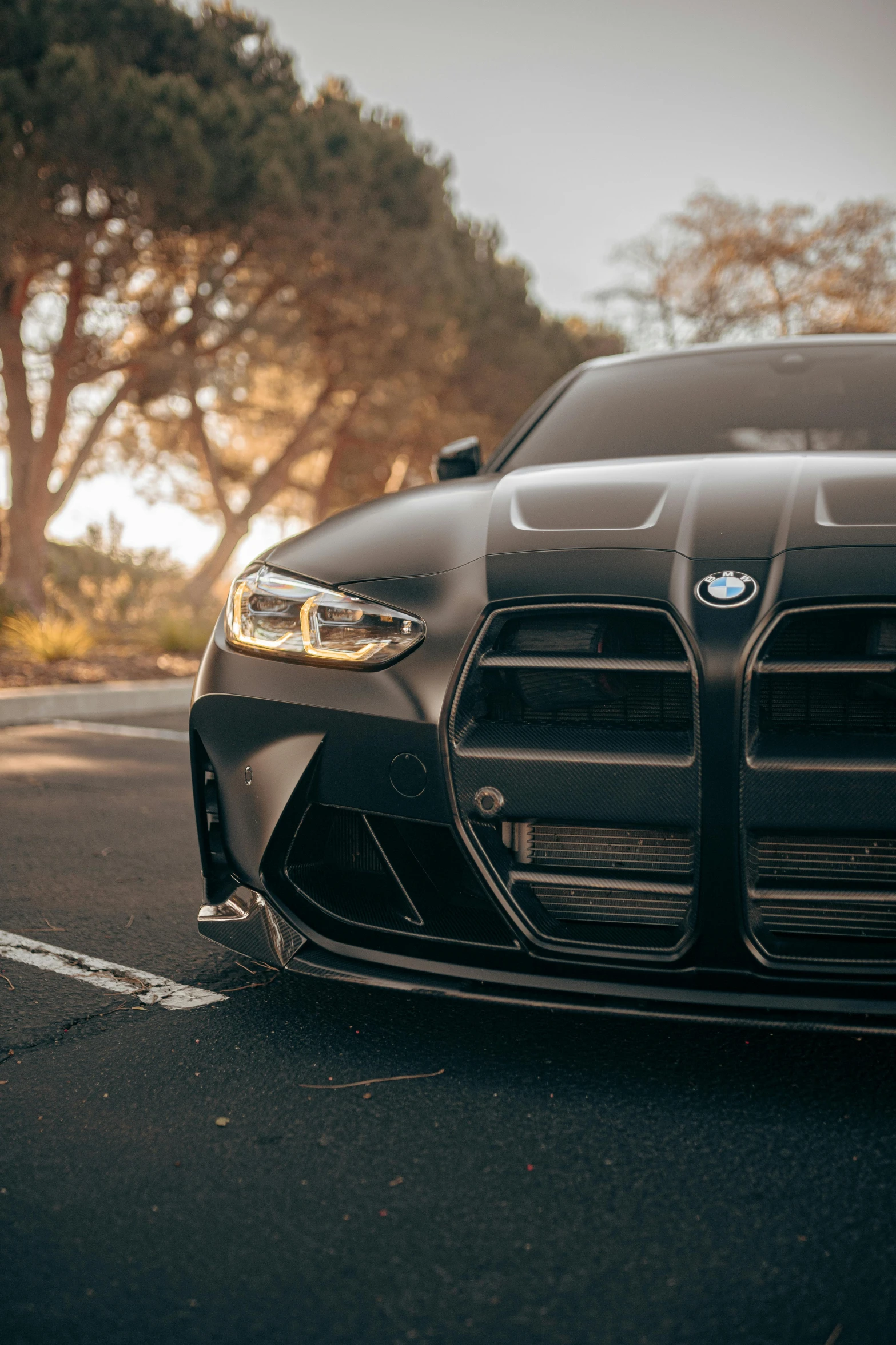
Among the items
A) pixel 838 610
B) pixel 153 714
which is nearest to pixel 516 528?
pixel 838 610

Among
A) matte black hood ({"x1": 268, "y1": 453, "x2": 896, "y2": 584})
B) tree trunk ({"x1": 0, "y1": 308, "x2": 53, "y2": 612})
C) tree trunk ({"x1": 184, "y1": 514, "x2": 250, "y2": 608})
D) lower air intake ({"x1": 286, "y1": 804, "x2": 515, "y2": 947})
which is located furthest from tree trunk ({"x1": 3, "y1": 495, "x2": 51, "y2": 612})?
lower air intake ({"x1": 286, "y1": 804, "x2": 515, "y2": 947})

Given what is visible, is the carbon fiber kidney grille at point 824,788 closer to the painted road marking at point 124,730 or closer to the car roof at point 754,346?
the car roof at point 754,346

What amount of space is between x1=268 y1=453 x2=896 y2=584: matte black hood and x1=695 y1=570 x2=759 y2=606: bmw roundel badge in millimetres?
55

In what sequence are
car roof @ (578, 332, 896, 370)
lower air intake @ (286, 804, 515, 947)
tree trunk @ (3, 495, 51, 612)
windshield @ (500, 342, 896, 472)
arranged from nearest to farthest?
lower air intake @ (286, 804, 515, 947), windshield @ (500, 342, 896, 472), car roof @ (578, 332, 896, 370), tree trunk @ (3, 495, 51, 612)

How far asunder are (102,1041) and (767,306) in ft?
91.6

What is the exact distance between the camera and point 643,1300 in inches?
54.7

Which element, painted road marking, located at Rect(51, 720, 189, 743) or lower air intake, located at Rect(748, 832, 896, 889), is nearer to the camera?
lower air intake, located at Rect(748, 832, 896, 889)

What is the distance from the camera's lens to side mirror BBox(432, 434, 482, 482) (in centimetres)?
326

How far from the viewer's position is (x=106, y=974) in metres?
2.62

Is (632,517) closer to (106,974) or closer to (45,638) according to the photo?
(106,974)

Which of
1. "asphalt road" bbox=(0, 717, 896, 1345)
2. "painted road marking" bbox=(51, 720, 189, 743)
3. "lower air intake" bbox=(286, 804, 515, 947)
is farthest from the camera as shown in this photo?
"painted road marking" bbox=(51, 720, 189, 743)

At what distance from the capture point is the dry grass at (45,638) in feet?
33.6

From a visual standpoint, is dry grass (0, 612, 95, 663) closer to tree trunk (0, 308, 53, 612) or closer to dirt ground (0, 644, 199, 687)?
dirt ground (0, 644, 199, 687)

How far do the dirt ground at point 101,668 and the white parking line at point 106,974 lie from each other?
22.4ft
